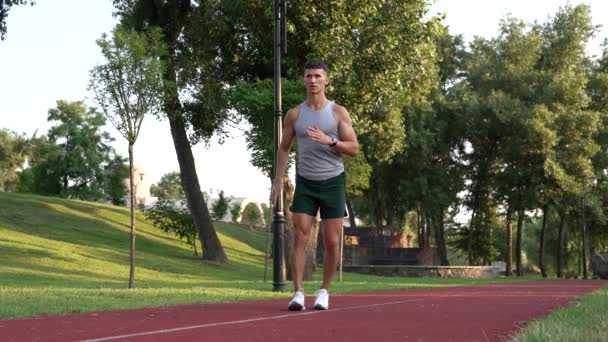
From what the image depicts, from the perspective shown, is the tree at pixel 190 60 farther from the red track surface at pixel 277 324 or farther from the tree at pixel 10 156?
the tree at pixel 10 156

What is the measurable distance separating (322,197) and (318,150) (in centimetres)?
47

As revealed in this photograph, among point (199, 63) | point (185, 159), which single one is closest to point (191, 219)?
point (185, 159)

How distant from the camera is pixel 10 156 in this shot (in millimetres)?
80562

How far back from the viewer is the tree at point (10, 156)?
79.6 m

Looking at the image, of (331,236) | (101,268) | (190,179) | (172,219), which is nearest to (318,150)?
(331,236)

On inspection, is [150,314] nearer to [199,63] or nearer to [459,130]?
[199,63]

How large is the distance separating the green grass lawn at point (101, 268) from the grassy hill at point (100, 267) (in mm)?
15

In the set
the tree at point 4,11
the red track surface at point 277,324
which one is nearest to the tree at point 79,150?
the tree at point 4,11

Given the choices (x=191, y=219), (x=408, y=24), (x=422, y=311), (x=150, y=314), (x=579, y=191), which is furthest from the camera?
(x=579, y=191)

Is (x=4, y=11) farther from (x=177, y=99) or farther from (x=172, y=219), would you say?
(x=172, y=219)

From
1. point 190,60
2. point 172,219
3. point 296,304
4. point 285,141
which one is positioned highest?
point 190,60

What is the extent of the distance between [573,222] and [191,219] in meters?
30.4

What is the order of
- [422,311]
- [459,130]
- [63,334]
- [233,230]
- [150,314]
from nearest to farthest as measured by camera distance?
[63,334]
[150,314]
[422,311]
[459,130]
[233,230]

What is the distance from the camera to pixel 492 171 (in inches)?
1966
